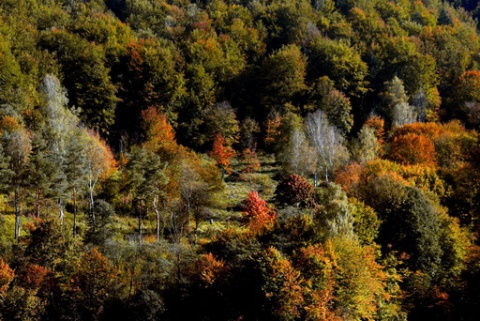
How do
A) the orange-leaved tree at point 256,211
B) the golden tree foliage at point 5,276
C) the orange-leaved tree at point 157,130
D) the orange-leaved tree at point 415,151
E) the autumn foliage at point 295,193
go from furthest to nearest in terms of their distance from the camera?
1. the orange-leaved tree at point 157,130
2. the orange-leaved tree at point 415,151
3. the autumn foliage at point 295,193
4. the orange-leaved tree at point 256,211
5. the golden tree foliage at point 5,276

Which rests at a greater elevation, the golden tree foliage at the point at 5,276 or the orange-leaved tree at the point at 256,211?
the orange-leaved tree at the point at 256,211

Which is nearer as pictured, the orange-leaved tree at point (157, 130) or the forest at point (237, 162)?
the forest at point (237, 162)

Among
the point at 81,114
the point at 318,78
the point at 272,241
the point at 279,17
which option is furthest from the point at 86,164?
the point at 279,17

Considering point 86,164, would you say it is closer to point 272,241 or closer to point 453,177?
point 272,241

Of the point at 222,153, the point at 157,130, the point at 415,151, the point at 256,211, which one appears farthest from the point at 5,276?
the point at 415,151

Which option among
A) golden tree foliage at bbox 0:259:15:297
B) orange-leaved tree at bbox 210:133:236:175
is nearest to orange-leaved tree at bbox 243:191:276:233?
orange-leaved tree at bbox 210:133:236:175

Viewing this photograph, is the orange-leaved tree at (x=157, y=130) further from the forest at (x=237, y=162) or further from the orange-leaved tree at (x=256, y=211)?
the orange-leaved tree at (x=256, y=211)

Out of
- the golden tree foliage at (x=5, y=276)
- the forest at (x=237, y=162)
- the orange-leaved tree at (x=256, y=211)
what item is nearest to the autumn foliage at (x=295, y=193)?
the forest at (x=237, y=162)

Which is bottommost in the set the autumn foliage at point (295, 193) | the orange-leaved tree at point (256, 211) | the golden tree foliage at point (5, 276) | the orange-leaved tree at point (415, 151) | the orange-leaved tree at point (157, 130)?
the golden tree foliage at point (5, 276)
